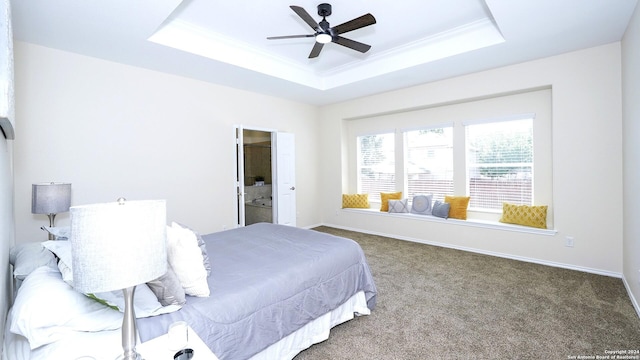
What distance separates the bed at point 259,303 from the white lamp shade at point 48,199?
1.37 meters

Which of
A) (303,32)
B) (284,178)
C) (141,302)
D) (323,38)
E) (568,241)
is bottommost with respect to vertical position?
(568,241)

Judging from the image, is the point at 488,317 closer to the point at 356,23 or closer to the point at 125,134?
the point at 356,23

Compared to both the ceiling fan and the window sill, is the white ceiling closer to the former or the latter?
the ceiling fan

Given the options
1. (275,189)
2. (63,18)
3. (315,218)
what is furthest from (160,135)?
(315,218)

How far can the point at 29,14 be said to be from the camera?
2.56m

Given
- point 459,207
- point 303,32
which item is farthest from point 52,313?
point 459,207

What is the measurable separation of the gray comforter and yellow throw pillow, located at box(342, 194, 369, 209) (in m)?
3.19

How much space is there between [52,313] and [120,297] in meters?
0.23

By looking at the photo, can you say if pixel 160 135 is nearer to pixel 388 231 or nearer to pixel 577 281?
pixel 388 231

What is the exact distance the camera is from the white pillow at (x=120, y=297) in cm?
130

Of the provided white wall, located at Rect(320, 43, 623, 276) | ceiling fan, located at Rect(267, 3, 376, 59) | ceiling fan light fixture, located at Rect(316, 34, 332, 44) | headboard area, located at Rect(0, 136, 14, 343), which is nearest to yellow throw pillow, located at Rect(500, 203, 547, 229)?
white wall, located at Rect(320, 43, 623, 276)

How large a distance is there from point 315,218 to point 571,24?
5.04m

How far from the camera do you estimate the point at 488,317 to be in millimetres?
2484

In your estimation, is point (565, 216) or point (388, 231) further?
point (388, 231)
